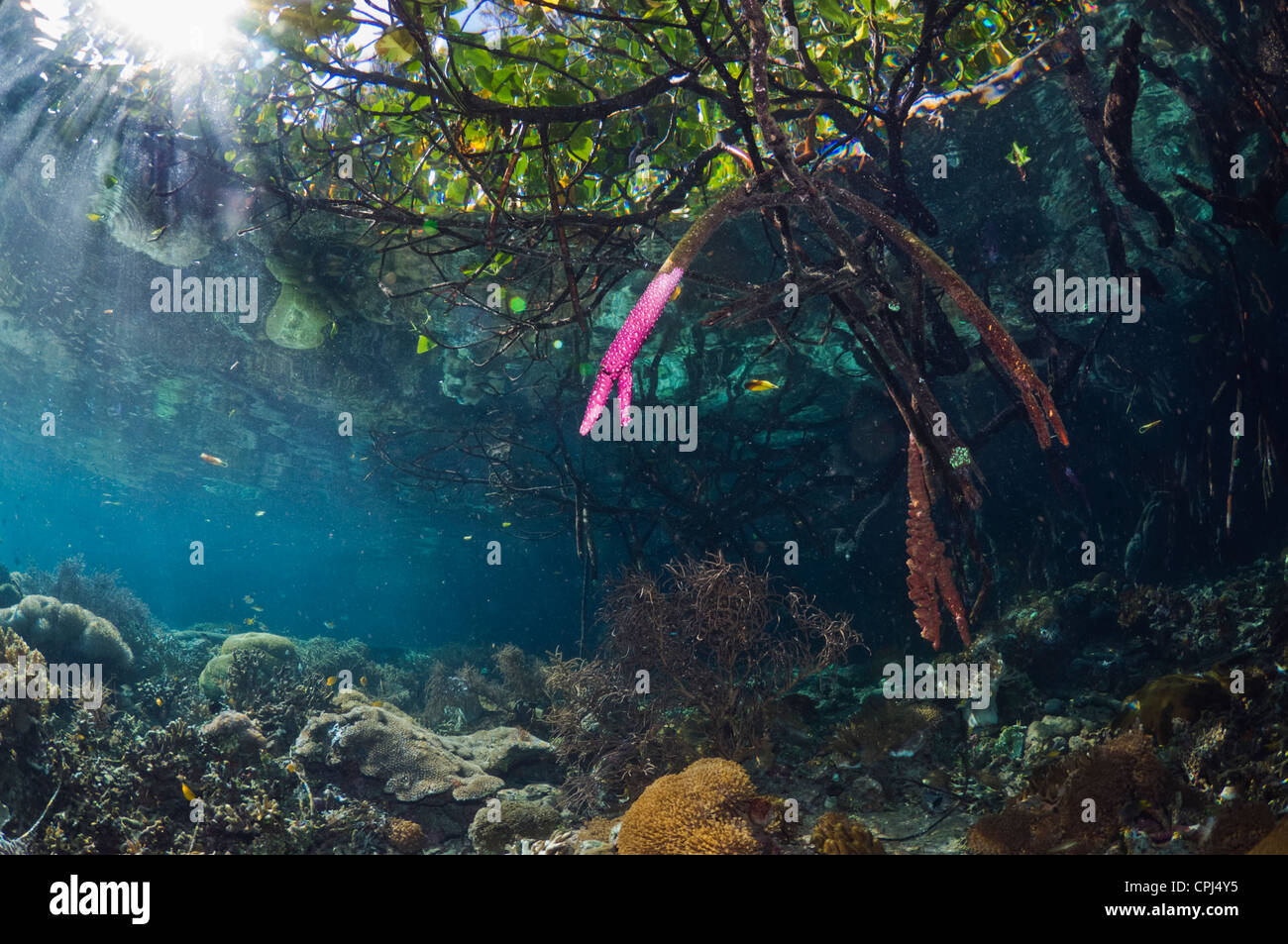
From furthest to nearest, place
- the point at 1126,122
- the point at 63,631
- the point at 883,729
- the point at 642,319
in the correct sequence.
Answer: the point at 63,631
the point at 883,729
the point at 1126,122
the point at 642,319

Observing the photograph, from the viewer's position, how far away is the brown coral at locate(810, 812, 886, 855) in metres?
4.28

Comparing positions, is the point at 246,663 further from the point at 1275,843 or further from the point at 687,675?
the point at 1275,843

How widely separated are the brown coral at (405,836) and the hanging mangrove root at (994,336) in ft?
24.1

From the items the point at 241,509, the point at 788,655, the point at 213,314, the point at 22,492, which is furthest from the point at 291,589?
the point at 788,655

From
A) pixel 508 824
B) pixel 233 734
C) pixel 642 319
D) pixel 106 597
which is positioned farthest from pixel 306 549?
pixel 642 319

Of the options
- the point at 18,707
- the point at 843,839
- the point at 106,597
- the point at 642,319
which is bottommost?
the point at 843,839

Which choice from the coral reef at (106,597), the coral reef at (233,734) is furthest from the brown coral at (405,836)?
the coral reef at (106,597)

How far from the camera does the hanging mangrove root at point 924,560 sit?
313 centimetres

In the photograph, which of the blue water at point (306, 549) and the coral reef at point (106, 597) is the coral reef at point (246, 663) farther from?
the blue water at point (306, 549)

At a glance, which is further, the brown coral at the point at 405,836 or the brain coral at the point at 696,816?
the brown coral at the point at 405,836

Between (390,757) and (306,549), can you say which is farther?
(306,549)

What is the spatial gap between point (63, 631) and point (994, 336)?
16.2 metres

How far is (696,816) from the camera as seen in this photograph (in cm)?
473

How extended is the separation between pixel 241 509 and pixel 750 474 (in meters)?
43.6
